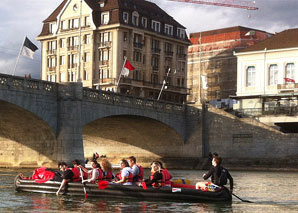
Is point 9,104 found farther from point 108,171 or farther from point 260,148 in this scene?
point 260,148

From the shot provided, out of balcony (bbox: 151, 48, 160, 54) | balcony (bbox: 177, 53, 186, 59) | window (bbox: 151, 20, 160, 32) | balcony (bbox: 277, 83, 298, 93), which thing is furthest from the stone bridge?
balcony (bbox: 177, 53, 186, 59)

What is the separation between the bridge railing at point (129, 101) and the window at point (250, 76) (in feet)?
45.0

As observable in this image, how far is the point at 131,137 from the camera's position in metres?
76.5

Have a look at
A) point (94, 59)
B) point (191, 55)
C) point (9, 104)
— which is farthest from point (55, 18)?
point (9, 104)

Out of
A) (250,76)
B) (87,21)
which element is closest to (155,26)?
(87,21)

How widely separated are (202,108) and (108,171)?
4442 centimetres

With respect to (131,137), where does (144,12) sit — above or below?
above

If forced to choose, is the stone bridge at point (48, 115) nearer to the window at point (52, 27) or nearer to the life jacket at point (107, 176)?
the life jacket at point (107, 176)

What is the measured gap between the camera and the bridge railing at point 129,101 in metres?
61.2

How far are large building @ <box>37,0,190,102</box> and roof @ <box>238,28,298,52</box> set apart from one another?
56.2 ft

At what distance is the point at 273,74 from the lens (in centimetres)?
8519

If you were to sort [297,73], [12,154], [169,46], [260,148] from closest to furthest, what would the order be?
[12,154]
[260,148]
[297,73]
[169,46]

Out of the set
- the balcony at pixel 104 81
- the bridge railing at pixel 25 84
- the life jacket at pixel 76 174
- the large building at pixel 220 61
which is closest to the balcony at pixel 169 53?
the large building at pixel 220 61

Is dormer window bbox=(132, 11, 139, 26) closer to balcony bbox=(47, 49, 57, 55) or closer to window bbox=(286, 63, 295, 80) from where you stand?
balcony bbox=(47, 49, 57, 55)
